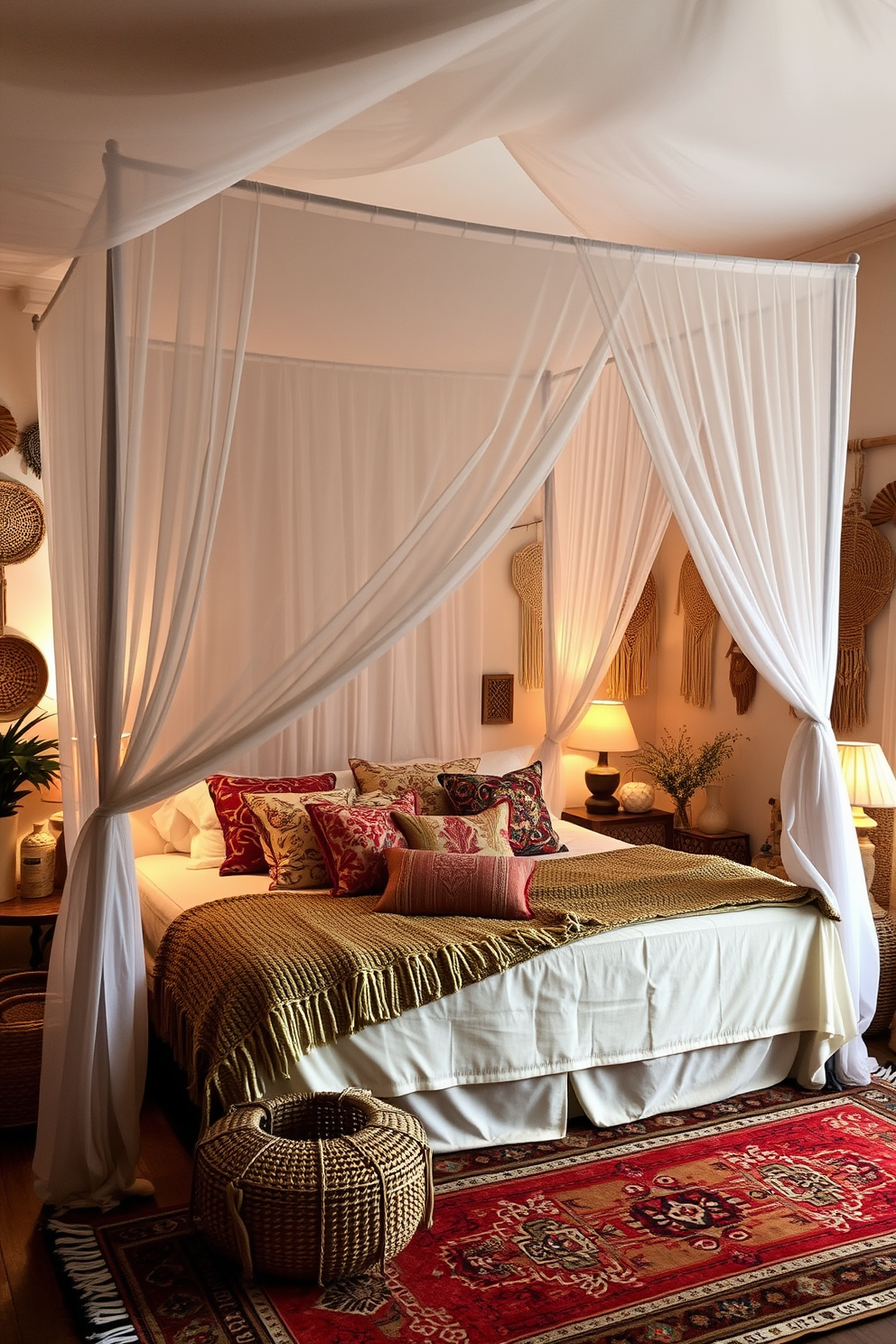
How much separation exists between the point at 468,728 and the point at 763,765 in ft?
4.31

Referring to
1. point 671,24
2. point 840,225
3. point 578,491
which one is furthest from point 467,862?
point 840,225

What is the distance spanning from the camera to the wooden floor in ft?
7.82

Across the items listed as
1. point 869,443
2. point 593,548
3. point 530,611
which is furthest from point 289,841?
point 869,443

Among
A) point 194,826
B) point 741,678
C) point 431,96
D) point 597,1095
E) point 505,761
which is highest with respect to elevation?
point 431,96

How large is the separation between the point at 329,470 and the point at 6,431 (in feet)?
4.30

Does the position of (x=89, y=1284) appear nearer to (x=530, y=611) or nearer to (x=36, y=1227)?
(x=36, y=1227)

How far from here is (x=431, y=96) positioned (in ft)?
8.19

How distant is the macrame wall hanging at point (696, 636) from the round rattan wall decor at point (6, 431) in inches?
117

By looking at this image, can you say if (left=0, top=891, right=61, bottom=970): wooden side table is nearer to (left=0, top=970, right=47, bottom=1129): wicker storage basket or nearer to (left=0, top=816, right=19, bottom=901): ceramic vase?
(left=0, top=816, right=19, bottom=901): ceramic vase

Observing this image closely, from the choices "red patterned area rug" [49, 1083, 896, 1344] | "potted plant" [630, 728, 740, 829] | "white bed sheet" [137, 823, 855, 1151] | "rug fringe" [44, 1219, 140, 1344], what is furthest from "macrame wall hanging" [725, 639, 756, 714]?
"rug fringe" [44, 1219, 140, 1344]

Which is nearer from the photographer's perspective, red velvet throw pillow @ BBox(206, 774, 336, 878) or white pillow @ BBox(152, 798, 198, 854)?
red velvet throw pillow @ BBox(206, 774, 336, 878)

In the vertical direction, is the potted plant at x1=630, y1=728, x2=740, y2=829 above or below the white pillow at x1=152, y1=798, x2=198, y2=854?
above

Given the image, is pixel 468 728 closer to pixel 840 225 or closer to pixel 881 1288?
pixel 840 225

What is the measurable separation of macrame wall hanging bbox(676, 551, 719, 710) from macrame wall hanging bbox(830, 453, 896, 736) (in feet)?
2.70
